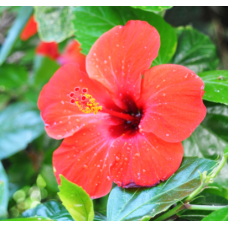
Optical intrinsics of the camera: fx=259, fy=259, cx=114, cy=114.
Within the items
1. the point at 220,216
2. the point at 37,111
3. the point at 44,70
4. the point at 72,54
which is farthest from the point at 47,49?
the point at 220,216

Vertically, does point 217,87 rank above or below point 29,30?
above

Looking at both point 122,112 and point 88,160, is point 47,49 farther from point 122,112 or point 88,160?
Result: point 88,160

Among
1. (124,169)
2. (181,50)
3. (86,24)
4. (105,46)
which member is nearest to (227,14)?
(181,50)

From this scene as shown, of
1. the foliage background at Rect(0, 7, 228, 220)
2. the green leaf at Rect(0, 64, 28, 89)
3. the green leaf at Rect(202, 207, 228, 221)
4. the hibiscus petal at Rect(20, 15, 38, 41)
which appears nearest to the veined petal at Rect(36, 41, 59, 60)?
the foliage background at Rect(0, 7, 228, 220)

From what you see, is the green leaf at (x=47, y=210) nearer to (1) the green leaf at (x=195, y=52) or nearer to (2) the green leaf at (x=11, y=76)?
(1) the green leaf at (x=195, y=52)

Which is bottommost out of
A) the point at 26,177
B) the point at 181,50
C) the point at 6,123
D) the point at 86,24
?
the point at 26,177

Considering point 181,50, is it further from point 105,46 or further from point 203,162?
point 203,162
